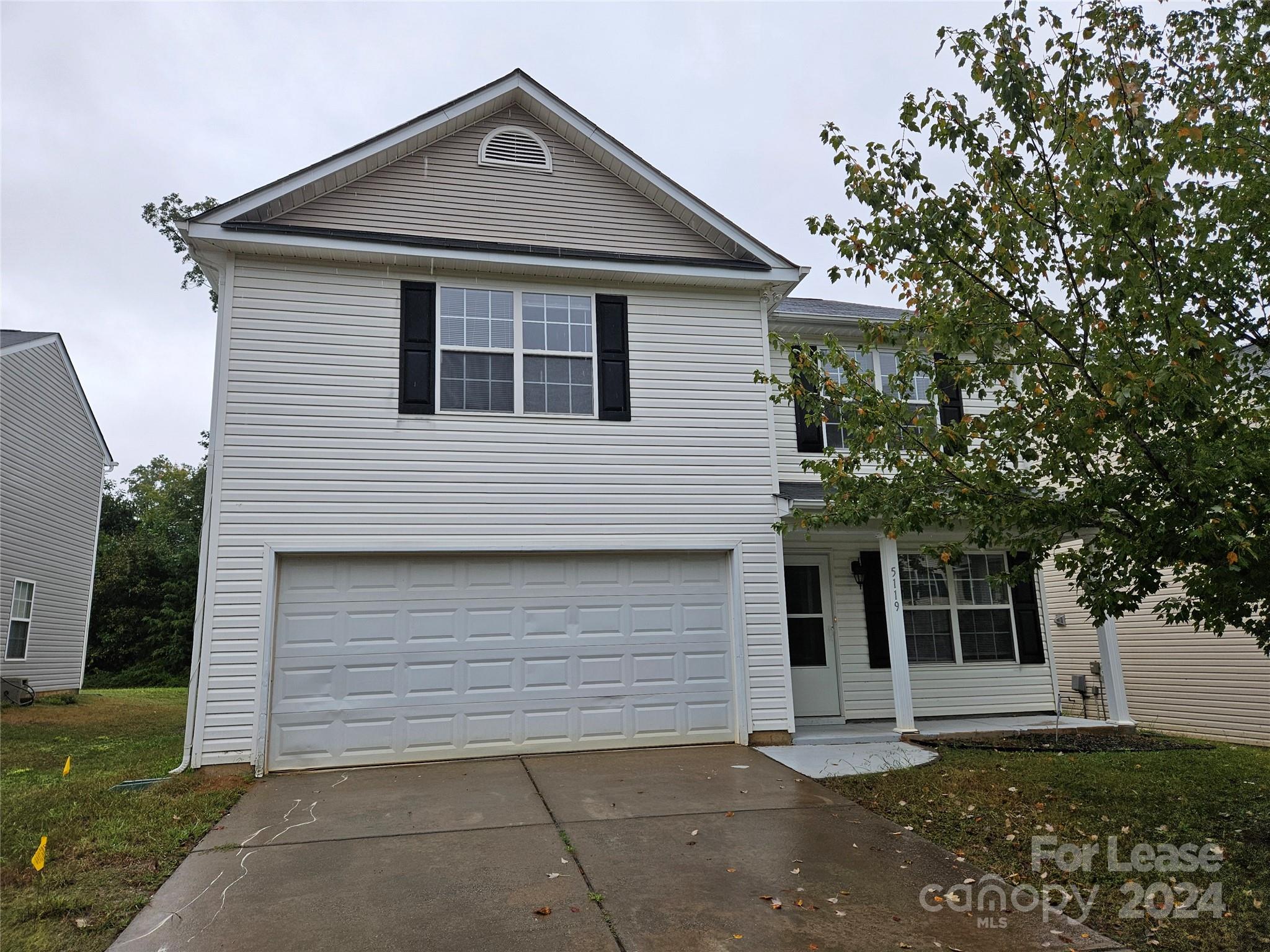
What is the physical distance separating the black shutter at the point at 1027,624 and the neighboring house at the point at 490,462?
2.40 metres

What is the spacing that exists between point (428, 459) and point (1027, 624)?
27.2ft

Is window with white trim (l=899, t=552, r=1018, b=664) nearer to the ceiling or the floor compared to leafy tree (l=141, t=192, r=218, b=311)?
nearer to the floor

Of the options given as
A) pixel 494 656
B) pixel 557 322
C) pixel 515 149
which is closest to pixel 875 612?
pixel 494 656

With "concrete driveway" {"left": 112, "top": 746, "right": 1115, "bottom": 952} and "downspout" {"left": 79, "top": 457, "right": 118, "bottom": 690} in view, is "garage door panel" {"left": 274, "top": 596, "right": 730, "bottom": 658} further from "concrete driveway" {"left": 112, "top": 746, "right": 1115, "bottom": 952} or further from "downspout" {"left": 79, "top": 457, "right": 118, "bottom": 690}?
"downspout" {"left": 79, "top": 457, "right": 118, "bottom": 690}

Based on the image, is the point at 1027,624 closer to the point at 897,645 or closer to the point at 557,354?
the point at 897,645

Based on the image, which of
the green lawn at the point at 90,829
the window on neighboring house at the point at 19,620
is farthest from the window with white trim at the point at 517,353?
the window on neighboring house at the point at 19,620

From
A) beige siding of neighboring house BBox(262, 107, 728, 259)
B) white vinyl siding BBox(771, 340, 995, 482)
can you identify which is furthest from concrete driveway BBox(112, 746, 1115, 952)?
beige siding of neighboring house BBox(262, 107, 728, 259)

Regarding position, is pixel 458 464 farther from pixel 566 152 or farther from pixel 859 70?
pixel 859 70

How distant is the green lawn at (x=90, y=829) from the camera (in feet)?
13.1

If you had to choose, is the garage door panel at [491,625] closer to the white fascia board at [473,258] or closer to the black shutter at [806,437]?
the black shutter at [806,437]

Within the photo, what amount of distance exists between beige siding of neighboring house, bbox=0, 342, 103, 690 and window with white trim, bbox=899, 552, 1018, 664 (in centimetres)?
1564

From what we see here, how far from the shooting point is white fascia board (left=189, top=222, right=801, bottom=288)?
8430 mm

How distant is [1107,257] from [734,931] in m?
Result: 4.41

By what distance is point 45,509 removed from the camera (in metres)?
16.7
